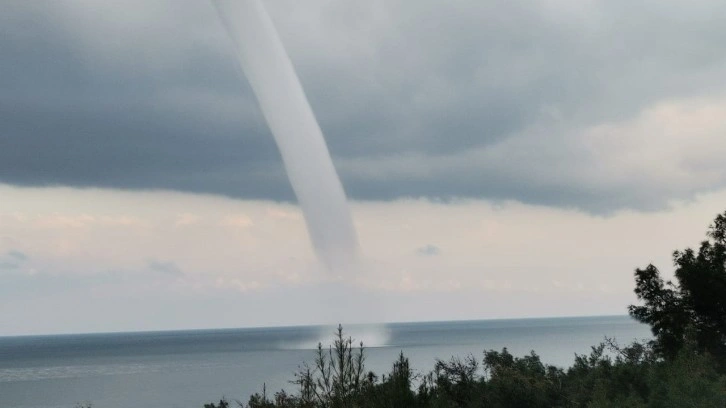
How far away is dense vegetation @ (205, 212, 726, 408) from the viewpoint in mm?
24391

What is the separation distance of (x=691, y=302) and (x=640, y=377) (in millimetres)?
6574

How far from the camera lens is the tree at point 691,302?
34250mm

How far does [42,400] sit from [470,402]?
354ft

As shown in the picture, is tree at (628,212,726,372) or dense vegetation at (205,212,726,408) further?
tree at (628,212,726,372)

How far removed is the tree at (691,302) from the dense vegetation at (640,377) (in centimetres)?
4

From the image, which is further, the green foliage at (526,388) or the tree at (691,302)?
the tree at (691,302)

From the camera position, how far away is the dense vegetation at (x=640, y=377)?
24391 millimetres

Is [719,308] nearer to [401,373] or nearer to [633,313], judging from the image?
[633,313]

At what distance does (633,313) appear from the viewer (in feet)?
121

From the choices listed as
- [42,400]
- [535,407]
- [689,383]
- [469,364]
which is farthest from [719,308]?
[42,400]

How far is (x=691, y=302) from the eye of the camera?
35125 mm

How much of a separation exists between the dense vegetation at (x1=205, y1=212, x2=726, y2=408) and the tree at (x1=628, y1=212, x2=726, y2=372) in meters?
0.04

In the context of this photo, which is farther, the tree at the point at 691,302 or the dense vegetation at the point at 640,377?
the tree at the point at 691,302

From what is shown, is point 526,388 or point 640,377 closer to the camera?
point 640,377
